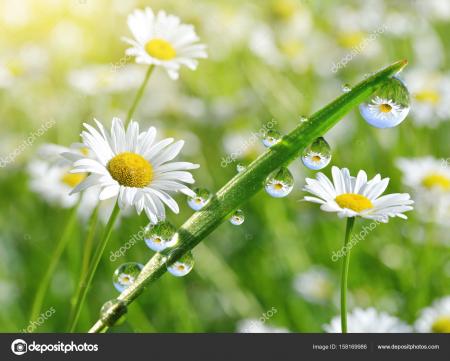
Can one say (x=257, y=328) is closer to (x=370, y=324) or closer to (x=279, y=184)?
(x=370, y=324)

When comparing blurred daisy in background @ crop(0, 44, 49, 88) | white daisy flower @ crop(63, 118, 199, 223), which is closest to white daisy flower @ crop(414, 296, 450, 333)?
white daisy flower @ crop(63, 118, 199, 223)

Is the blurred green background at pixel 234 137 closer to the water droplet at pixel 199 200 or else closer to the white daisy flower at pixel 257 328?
the white daisy flower at pixel 257 328

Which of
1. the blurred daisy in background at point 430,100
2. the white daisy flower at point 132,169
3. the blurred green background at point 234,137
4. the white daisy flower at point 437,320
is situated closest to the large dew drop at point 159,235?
the white daisy flower at point 132,169

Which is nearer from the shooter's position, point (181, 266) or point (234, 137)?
point (181, 266)

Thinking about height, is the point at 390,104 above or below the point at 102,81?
below

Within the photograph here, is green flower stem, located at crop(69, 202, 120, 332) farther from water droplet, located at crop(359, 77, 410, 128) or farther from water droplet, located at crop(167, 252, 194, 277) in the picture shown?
water droplet, located at crop(359, 77, 410, 128)

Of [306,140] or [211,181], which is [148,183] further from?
[211,181]

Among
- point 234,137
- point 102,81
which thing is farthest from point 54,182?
point 234,137

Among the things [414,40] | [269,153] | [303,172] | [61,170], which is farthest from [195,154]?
[269,153]
